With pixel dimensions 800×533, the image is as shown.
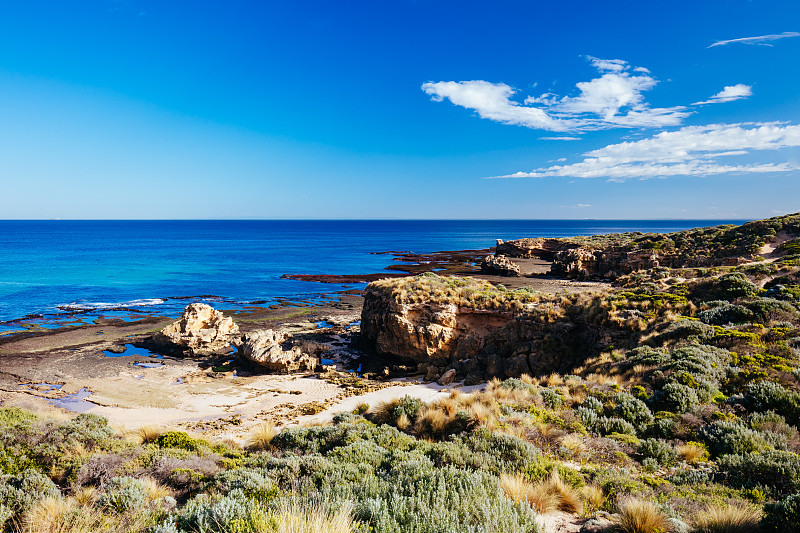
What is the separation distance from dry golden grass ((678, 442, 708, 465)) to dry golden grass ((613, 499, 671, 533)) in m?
3.33

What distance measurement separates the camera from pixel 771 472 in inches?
230

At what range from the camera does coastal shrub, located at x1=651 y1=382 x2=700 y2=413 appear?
29.9 ft

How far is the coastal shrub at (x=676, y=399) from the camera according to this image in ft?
29.9

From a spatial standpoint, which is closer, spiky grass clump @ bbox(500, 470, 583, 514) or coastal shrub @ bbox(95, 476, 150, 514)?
spiky grass clump @ bbox(500, 470, 583, 514)

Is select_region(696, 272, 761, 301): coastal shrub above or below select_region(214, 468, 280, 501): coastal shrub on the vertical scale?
above

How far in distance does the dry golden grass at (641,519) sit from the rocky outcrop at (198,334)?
84.7ft

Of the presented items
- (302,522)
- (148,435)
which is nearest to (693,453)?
(302,522)

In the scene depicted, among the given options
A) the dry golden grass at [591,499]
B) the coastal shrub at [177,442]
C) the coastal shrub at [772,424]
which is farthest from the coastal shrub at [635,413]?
the coastal shrub at [177,442]

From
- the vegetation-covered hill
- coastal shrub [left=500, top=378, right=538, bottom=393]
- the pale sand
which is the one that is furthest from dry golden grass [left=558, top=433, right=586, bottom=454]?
the pale sand

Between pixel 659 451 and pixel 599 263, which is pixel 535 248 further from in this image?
pixel 659 451

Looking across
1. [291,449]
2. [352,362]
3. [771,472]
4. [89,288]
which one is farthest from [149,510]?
[89,288]

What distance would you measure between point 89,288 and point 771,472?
193ft

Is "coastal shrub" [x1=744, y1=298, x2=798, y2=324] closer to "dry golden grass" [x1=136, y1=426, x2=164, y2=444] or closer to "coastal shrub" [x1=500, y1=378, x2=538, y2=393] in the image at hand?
"coastal shrub" [x1=500, y1=378, x2=538, y2=393]

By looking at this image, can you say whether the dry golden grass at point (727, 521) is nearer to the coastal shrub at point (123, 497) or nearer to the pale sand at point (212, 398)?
the coastal shrub at point (123, 497)
